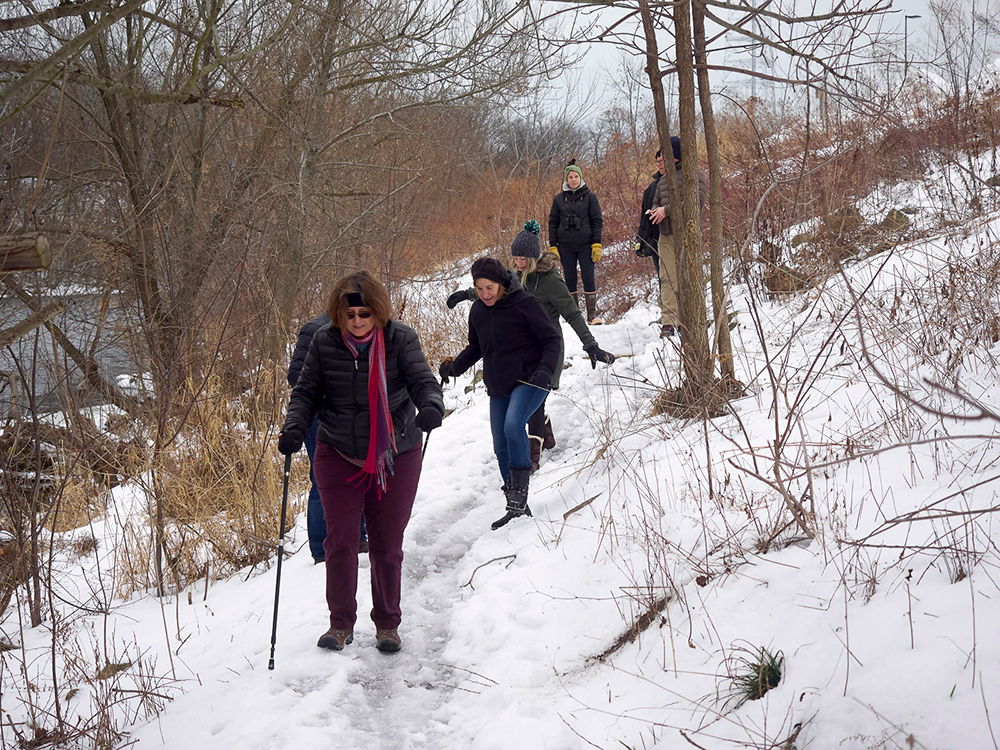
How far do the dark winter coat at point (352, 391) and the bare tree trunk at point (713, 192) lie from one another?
2.45m

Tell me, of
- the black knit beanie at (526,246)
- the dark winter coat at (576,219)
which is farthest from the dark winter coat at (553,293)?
the dark winter coat at (576,219)

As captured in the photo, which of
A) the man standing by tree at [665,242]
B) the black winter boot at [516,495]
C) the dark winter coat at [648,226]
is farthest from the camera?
the dark winter coat at [648,226]

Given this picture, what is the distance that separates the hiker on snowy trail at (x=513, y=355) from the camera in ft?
16.2

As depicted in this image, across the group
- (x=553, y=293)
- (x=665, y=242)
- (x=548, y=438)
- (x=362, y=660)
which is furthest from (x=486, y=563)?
(x=665, y=242)

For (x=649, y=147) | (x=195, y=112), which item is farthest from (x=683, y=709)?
(x=649, y=147)

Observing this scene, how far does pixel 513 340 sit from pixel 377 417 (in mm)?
1596

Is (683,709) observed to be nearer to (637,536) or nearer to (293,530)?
(637,536)

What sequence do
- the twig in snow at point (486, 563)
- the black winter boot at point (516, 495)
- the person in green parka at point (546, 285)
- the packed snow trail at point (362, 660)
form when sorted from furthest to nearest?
the person in green parka at point (546, 285)
the black winter boot at point (516, 495)
the twig in snow at point (486, 563)
the packed snow trail at point (362, 660)

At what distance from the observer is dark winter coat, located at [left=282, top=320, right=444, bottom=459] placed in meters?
3.70

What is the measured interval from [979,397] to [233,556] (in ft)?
16.6

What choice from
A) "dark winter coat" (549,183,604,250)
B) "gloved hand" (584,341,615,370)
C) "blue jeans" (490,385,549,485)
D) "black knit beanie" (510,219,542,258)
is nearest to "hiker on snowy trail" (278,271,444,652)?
"blue jeans" (490,385,549,485)

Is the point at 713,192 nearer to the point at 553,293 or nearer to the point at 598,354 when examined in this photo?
the point at 553,293

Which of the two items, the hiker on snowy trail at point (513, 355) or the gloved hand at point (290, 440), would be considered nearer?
the gloved hand at point (290, 440)

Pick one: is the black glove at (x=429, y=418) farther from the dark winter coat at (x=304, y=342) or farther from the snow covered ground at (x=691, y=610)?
the dark winter coat at (x=304, y=342)
